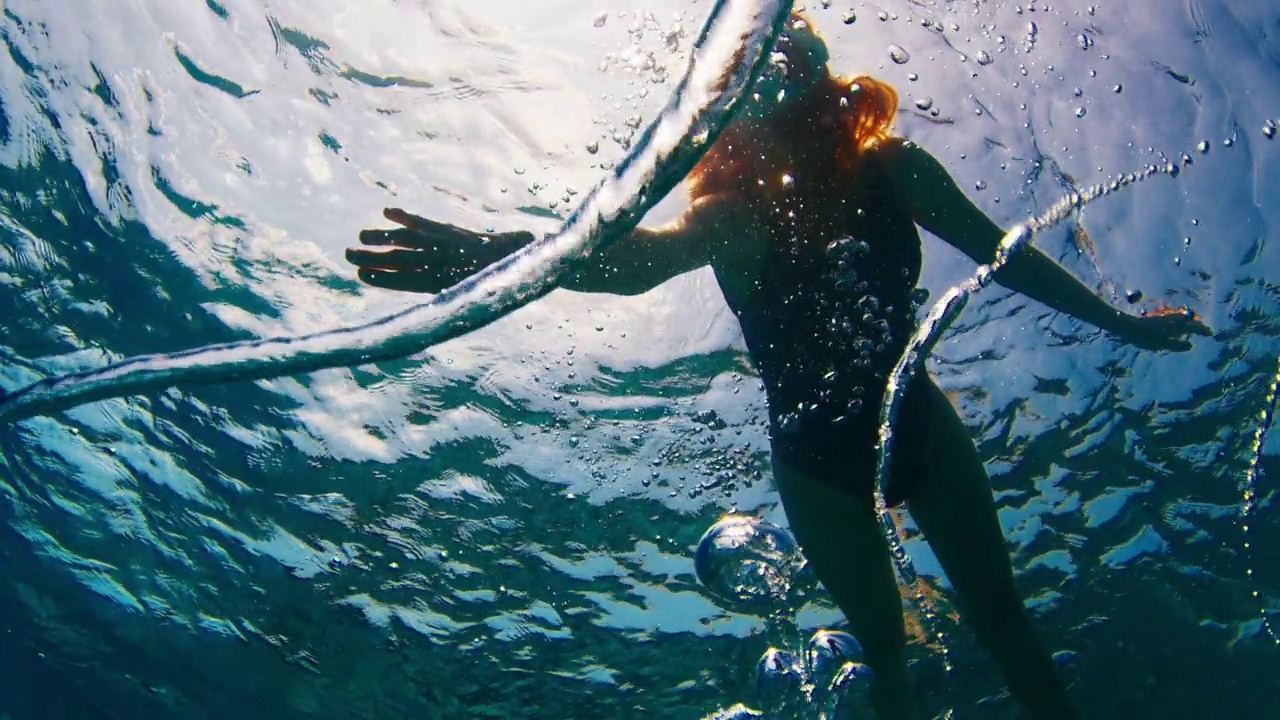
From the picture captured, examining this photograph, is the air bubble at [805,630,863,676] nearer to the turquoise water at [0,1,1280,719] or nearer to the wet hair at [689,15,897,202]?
the turquoise water at [0,1,1280,719]

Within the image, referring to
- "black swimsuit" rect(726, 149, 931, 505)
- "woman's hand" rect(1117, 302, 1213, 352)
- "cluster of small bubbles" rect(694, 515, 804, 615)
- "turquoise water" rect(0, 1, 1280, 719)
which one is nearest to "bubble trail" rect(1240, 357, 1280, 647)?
"turquoise water" rect(0, 1, 1280, 719)

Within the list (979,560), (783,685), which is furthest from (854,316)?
(783,685)

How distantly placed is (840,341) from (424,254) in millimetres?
2365

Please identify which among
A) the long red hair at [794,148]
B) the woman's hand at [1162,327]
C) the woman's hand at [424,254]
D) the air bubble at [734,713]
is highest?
the air bubble at [734,713]

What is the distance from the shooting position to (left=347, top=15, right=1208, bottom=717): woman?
338cm

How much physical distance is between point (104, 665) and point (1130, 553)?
77.7ft

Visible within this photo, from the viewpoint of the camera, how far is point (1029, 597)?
12.4 meters

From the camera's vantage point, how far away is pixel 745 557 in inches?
319

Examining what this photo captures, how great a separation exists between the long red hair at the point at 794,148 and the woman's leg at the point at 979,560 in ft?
4.69

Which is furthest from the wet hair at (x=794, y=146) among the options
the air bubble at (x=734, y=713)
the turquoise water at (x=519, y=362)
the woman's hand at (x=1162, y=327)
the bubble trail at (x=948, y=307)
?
the air bubble at (x=734, y=713)

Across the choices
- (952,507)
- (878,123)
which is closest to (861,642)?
(952,507)

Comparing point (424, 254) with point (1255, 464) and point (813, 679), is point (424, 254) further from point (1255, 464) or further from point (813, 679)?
point (1255, 464)

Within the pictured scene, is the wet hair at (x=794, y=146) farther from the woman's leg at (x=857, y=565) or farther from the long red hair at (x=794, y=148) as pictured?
the woman's leg at (x=857, y=565)

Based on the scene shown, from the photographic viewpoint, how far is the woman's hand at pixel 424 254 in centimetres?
226
